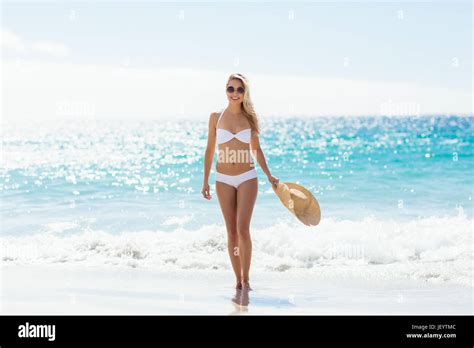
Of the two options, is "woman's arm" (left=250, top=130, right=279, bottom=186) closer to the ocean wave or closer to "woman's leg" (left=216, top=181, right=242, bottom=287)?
"woman's leg" (left=216, top=181, right=242, bottom=287)

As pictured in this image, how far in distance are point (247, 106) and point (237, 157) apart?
481 millimetres

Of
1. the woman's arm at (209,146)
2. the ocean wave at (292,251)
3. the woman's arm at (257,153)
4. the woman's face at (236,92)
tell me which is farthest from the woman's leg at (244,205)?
the ocean wave at (292,251)

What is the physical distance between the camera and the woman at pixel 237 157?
5.84 meters

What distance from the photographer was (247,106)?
587 cm

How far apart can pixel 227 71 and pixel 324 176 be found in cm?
1291

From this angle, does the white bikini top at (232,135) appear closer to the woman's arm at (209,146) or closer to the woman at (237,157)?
the woman at (237,157)

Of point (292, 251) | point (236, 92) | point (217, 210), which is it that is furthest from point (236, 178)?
point (217, 210)

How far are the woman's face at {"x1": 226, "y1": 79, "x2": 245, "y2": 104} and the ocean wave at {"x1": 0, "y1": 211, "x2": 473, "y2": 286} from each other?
2.53 metres

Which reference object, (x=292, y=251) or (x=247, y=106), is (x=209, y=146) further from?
(x=292, y=251)

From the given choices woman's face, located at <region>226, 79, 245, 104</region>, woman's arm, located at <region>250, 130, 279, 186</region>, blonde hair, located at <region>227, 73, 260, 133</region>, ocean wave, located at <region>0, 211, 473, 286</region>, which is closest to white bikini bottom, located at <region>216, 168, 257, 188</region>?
woman's arm, located at <region>250, 130, 279, 186</region>

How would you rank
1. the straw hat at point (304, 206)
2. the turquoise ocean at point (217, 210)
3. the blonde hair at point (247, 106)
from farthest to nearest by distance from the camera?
the turquoise ocean at point (217, 210), the straw hat at point (304, 206), the blonde hair at point (247, 106)

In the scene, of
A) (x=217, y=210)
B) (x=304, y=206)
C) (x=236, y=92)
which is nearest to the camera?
(x=236, y=92)
